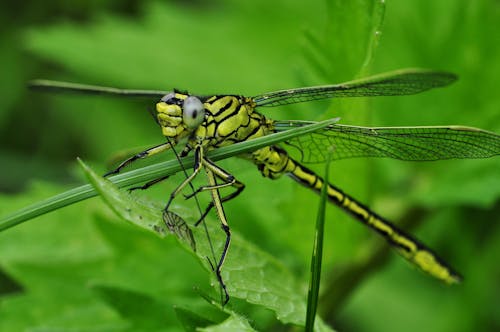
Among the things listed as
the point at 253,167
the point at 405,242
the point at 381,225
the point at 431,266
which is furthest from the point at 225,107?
the point at 431,266

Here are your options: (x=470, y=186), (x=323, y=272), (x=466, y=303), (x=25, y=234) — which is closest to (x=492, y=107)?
(x=470, y=186)

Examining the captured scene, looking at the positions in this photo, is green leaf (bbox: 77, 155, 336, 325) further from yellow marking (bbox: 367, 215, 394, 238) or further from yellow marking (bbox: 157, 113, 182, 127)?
yellow marking (bbox: 367, 215, 394, 238)

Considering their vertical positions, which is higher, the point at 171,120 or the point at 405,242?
the point at 171,120

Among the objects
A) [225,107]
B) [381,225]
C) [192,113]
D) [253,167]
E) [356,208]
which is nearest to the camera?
[192,113]

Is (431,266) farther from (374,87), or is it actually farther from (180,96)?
(180,96)

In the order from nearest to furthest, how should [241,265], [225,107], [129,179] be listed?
[129,179] < [241,265] < [225,107]

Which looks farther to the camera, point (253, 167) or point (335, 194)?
point (253, 167)

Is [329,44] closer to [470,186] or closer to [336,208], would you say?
[336,208]
